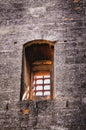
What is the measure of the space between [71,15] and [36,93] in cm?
223

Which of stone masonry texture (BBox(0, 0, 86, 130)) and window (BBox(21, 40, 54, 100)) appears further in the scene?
window (BBox(21, 40, 54, 100))

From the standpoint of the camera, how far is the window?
971cm

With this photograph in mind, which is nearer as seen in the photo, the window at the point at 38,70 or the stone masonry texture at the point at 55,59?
the stone masonry texture at the point at 55,59

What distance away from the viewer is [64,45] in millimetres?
9594

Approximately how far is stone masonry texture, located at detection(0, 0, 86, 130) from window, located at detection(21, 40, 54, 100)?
0.24m

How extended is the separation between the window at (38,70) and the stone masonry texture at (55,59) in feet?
0.78

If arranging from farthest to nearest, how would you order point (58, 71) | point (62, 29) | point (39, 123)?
1. point (62, 29)
2. point (58, 71)
3. point (39, 123)

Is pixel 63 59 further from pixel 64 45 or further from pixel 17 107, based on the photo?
pixel 17 107

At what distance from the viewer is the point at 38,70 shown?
1033cm

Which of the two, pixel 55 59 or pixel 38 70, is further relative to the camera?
pixel 38 70

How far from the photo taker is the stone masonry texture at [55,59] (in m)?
8.48

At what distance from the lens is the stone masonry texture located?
8.48 meters

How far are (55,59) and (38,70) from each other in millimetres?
1051

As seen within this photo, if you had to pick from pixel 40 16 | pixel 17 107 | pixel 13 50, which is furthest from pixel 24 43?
pixel 17 107
